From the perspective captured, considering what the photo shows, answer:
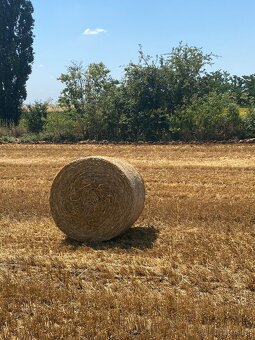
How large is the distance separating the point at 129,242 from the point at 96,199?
79 centimetres

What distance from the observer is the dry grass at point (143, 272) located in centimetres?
Result: 482

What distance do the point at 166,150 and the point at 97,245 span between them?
41.8 ft

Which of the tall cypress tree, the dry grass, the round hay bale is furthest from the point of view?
the tall cypress tree

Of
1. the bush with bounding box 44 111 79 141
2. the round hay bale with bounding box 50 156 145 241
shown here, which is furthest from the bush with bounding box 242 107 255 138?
the round hay bale with bounding box 50 156 145 241

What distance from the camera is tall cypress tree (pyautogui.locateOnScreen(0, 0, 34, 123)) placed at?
117 feet

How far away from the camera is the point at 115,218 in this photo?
794cm

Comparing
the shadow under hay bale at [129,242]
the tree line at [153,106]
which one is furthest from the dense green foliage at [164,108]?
the shadow under hay bale at [129,242]

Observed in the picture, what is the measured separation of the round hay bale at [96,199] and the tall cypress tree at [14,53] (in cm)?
2788

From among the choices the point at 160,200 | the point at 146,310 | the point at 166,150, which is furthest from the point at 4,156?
the point at 146,310

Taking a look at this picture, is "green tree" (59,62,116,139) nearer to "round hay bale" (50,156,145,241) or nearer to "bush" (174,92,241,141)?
"bush" (174,92,241,141)

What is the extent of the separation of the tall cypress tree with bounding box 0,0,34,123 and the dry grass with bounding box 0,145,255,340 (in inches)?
975

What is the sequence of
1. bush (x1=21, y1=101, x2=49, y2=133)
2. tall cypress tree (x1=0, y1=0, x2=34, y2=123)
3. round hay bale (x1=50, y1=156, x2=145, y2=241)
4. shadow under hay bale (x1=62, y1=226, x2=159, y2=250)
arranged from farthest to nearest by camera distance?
tall cypress tree (x1=0, y1=0, x2=34, y2=123) → bush (x1=21, y1=101, x2=49, y2=133) → round hay bale (x1=50, y1=156, x2=145, y2=241) → shadow under hay bale (x1=62, y1=226, x2=159, y2=250)

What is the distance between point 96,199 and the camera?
8.09 m

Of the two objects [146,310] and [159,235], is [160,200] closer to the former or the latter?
[159,235]
